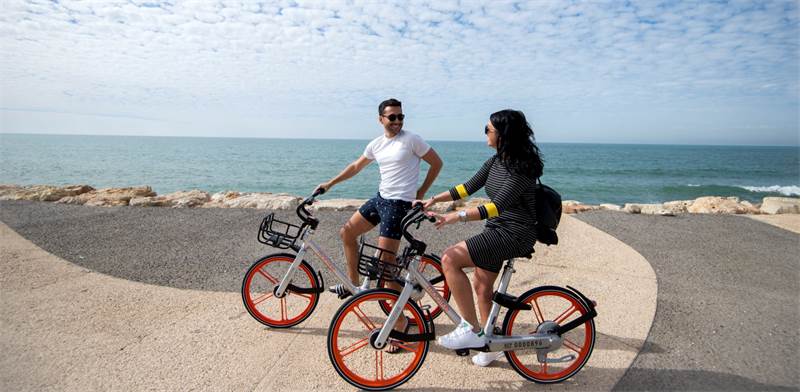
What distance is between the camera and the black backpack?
2.94 m

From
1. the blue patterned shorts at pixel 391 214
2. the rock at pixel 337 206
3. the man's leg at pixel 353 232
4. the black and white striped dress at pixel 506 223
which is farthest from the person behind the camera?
the rock at pixel 337 206

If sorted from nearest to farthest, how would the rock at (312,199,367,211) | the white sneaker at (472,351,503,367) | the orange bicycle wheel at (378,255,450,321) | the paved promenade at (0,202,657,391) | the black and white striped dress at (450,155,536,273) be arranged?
1. the black and white striped dress at (450,155,536,273)
2. the paved promenade at (0,202,657,391)
3. the white sneaker at (472,351,503,367)
4. the orange bicycle wheel at (378,255,450,321)
5. the rock at (312,199,367,211)

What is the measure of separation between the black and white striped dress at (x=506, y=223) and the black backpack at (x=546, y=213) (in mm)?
44

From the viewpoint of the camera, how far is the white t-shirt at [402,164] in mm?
3739

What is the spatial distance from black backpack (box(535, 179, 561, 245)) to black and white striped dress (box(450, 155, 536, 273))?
4cm

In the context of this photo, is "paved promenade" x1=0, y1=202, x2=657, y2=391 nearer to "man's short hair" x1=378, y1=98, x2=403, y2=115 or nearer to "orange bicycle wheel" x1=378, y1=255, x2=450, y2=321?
"orange bicycle wheel" x1=378, y1=255, x2=450, y2=321

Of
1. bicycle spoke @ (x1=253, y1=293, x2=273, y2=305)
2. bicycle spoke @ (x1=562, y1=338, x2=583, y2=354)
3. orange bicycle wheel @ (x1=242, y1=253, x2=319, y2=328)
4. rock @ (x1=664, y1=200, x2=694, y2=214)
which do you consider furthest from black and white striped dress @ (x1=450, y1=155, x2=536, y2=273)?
rock @ (x1=664, y1=200, x2=694, y2=214)

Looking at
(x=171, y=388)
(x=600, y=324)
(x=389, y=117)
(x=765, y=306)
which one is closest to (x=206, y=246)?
(x=171, y=388)

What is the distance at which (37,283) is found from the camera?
5172mm

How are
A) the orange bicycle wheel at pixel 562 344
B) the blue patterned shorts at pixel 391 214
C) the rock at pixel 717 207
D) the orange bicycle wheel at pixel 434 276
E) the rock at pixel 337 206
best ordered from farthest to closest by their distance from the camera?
the rock at pixel 717 207, the rock at pixel 337 206, the orange bicycle wheel at pixel 434 276, the blue patterned shorts at pixel 391 214, the orange bicycle wheel at pixel 562 344

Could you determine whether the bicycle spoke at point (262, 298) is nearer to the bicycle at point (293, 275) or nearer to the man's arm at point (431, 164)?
the bicycle at point (293, 275)

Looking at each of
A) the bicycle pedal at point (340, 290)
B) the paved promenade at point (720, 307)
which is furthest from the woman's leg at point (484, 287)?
the bicycle pedal at point (340, 290)

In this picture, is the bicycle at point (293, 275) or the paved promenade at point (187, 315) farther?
the bicycle at point (293, 275)

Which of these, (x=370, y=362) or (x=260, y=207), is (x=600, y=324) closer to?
(x=370, y=362)
